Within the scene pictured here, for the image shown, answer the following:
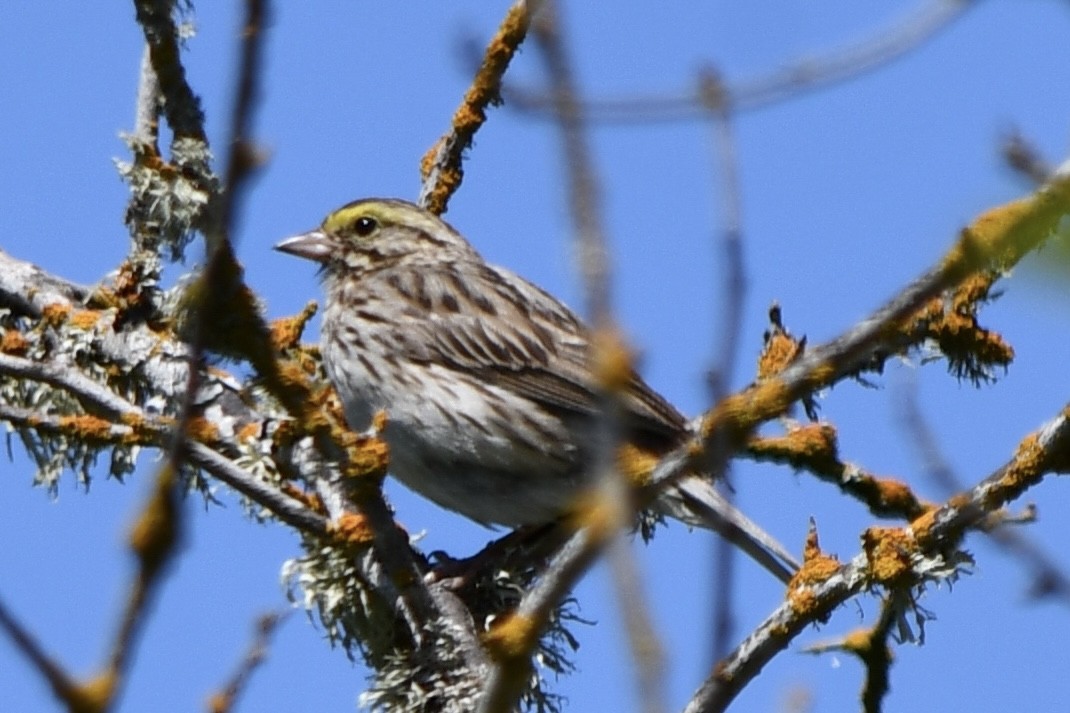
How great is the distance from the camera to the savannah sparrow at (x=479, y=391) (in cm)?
571

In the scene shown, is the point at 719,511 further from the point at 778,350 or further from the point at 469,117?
the point at 469,117

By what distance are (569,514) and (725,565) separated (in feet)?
14.1

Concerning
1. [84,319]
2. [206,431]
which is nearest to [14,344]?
[84,319]

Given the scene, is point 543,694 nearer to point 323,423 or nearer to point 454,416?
point 454,416

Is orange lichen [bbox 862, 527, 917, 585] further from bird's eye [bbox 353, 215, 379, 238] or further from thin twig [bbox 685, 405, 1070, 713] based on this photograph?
bird's eye [bbox 353, 215, 379, 238]

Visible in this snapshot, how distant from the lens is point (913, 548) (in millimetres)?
3766

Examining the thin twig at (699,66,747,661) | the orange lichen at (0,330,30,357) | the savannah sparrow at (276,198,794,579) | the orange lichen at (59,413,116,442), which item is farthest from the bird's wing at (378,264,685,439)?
the thin twig at (699,66,747,661)

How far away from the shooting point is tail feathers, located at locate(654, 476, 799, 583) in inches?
210

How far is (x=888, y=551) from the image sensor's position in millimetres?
3760

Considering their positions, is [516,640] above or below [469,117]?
below

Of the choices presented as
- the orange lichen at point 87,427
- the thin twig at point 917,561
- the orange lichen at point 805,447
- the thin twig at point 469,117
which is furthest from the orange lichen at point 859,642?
the thin twig at point 469,117

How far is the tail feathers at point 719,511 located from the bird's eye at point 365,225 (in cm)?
198

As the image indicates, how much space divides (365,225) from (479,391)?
1.28 meters

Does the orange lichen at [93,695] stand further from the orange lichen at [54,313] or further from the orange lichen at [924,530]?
the orange lichen at [54,313]
